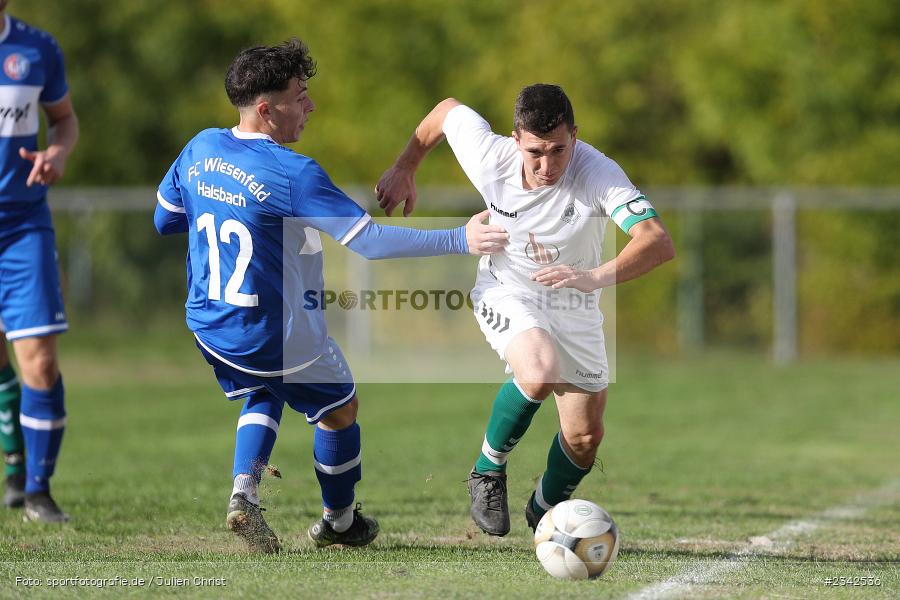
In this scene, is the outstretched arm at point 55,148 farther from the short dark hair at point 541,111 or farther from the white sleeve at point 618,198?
the white sleeve at point 618,198

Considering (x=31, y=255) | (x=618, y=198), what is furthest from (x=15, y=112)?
(x=618, y=198)

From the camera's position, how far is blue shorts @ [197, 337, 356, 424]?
5820 millimetres

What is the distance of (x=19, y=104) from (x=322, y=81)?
18447mm

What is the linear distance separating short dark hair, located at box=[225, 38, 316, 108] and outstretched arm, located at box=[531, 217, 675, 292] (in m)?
1.37

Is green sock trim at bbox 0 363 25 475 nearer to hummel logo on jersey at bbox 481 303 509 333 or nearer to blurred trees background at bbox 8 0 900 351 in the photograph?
hummel logo on jersey at bbox 481 303 509 333

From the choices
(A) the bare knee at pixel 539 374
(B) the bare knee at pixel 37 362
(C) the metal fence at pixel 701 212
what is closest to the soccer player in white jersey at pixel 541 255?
(A) the bare knee at pixel 539 374

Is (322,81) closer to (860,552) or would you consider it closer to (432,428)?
(432,428)

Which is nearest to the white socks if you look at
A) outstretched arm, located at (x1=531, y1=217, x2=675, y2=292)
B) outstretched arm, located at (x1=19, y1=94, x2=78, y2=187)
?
outstretched arm, located at (x1=531, y1=217, x2=675, y2=292)

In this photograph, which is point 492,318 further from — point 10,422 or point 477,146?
point 10,422

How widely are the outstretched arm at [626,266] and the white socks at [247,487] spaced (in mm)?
1512

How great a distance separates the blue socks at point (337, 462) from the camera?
606 centimetres

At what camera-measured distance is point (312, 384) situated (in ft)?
19.1

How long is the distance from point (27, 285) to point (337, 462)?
2285mm

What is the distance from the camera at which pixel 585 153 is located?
627 centimetres
